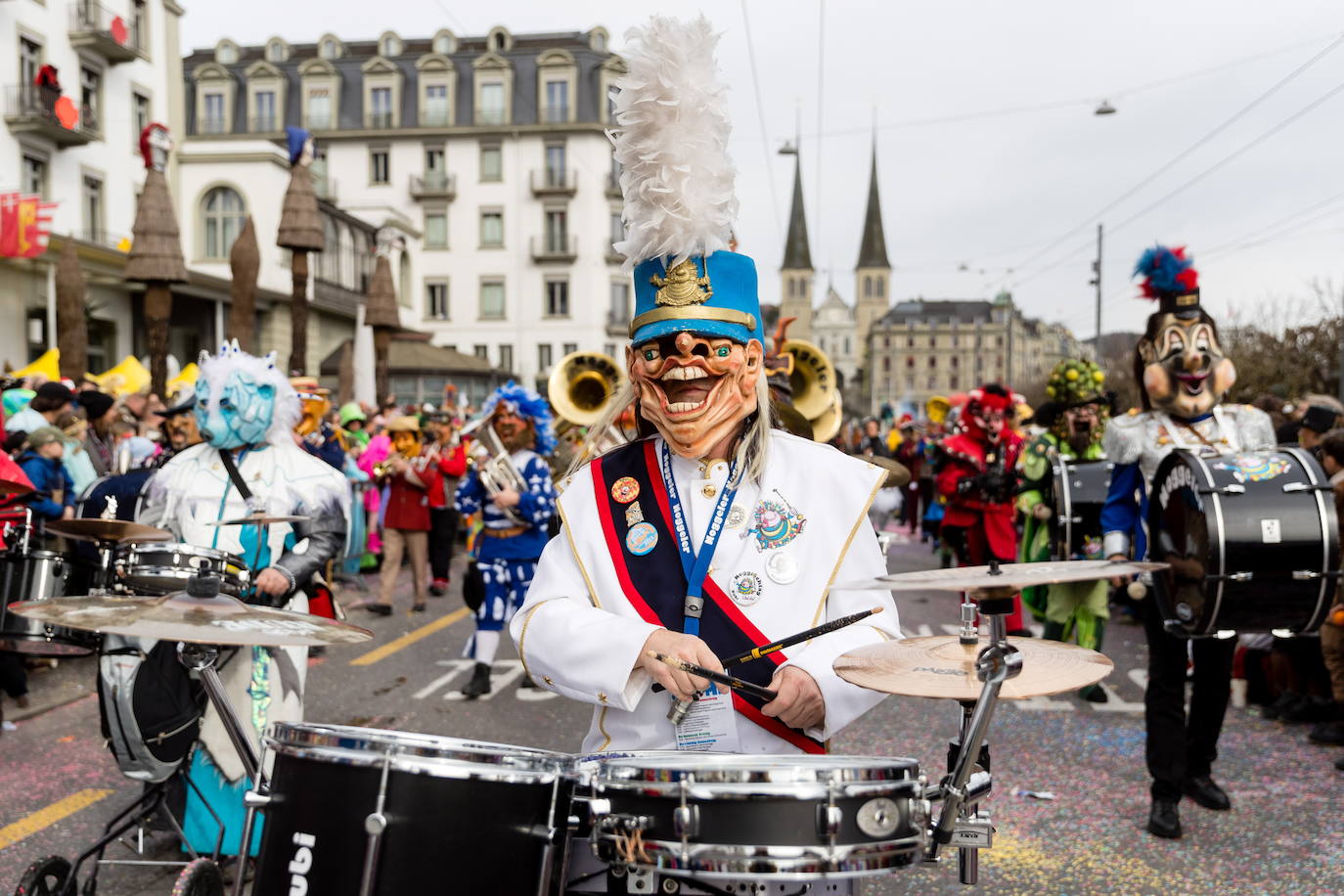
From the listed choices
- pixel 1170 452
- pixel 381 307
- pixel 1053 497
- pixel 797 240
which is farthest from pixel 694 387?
pixel 797 240

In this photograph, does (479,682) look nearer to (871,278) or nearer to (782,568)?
(782,568)

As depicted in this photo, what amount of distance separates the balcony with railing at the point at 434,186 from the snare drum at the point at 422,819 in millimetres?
47502

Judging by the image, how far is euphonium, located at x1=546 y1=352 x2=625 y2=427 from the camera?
897 cm

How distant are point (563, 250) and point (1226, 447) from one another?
4395 cm

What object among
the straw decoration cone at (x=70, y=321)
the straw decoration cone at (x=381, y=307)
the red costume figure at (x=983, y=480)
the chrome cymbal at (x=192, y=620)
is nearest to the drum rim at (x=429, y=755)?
the chrome cymbal at (x=192, y=620)

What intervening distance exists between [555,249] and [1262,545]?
44.8 meters

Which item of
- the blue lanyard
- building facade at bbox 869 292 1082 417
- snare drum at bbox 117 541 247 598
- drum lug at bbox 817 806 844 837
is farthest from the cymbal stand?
building facade at bbox 869 292 1082 417

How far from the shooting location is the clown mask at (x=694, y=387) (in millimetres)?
2592

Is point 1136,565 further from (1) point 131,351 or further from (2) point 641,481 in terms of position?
(1) point 131,351

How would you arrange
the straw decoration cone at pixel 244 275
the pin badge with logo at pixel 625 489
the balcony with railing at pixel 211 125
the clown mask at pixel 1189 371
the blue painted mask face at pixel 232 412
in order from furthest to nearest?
the balcony with railing at pixel 211 125
the straw decoration cone at pixel 244 275
the clown mask at pixel 1189 371
the blue painted mask face at pixel 232 412
the pin badge with logo at pixel 625 489

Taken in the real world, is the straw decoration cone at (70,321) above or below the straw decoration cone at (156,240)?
below

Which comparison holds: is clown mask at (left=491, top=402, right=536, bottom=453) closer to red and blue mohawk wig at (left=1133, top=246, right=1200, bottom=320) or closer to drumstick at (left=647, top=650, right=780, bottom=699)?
red and blue mohawk wig at (left=1133, top=246, right=1200, bottom=320)

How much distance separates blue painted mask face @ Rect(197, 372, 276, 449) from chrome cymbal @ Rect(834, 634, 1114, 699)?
2906 mm

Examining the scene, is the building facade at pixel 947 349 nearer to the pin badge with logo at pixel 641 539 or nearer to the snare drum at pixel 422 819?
the pin badge with logo at pixel 641 539
